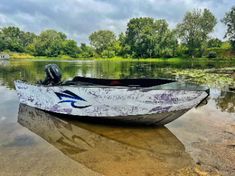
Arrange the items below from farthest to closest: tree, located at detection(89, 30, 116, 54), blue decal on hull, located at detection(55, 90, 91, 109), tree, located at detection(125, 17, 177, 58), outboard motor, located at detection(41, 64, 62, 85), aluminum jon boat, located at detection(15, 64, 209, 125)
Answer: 1. tree, located at detection(89, 30, 116, 54)
2. tree, located at detection(125, 17, 177, 58)
3. outboard motor, located at detection(41, 64, 62, 85)
4. blue decal on hull, located at detection(55, 90, 91, 109)
5. aluminum jon boat, located at detection(15, 64, 209, 125)

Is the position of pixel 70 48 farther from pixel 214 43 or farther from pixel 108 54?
pixel 214 43

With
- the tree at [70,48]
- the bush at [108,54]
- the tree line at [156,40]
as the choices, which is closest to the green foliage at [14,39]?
the tree line at [156,40]

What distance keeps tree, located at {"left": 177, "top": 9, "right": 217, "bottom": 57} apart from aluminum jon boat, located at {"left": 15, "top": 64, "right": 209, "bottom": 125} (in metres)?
55.2

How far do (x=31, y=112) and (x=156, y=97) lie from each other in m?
4.55

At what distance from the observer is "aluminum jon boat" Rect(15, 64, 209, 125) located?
5.84m

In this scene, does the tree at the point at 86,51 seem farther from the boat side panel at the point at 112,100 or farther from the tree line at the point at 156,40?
the boat side panel at the point at 112,100

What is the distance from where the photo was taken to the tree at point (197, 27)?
5875cm

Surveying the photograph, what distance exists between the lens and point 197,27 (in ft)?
195

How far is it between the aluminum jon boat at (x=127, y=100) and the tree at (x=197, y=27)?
55181 mm

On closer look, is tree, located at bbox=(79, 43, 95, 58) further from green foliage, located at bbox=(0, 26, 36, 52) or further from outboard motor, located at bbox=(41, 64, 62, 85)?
outboard motor, located at bbox=(41, 64, 62, 85)

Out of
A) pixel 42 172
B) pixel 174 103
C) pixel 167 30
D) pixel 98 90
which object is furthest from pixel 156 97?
pixel 167 30

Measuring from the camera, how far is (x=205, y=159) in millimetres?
4766

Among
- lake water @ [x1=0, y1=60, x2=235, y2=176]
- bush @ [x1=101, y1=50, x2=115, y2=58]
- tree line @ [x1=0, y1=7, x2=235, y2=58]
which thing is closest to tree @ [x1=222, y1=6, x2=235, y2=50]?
tree line @ [x1=0, y1=7, x2=235, y2=58]

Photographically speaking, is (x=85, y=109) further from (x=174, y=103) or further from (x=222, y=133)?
(x=222, y=133)
